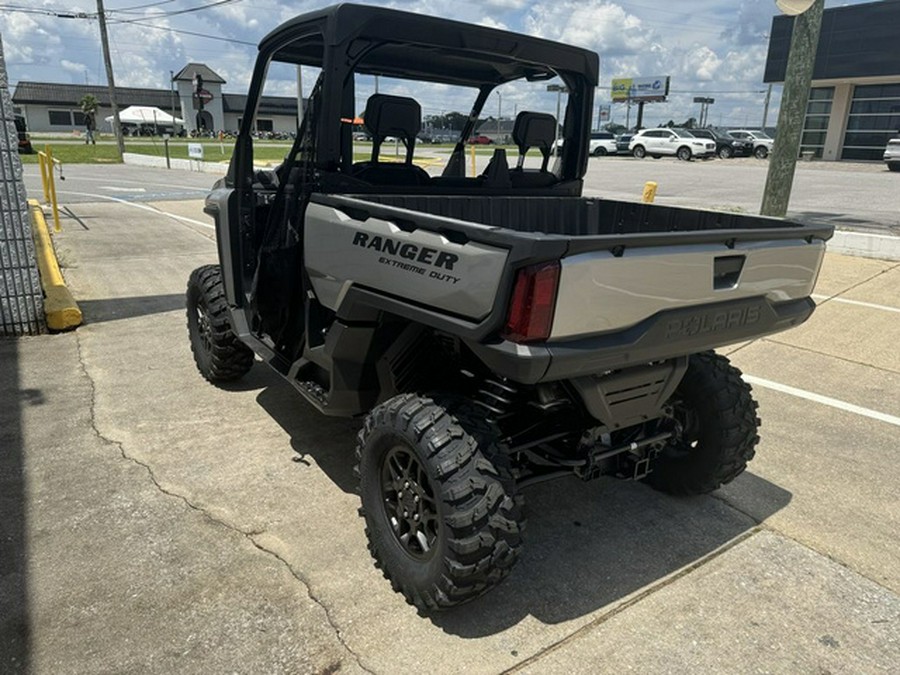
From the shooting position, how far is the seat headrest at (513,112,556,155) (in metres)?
4.08

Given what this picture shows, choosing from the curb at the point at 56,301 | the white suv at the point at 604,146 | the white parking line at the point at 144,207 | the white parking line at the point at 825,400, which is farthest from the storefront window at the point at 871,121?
the curb at the point at 56,301

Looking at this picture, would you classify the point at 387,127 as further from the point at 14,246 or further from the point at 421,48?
the point at 14,246

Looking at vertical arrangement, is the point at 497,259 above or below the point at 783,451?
above

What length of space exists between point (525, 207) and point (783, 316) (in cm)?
150

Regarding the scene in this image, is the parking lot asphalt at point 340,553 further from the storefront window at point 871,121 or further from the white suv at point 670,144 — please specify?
the storefront window at point 871,121

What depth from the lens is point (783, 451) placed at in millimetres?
4199

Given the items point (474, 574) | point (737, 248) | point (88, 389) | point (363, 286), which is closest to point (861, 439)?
point (737, 248)

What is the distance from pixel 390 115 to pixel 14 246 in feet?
13.2

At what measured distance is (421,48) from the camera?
354 centimetres

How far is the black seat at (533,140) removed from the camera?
4.08 meters

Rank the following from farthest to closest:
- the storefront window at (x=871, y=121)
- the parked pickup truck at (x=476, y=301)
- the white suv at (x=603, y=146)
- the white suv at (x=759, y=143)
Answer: the white suv at (x=603, y=146) < the white suv at (x=759, y=143) < the storefront window at (x=871, y=121) < the parked pickup truck at (x=476, y=301)

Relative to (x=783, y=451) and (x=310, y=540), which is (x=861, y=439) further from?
(x=310, y=540)

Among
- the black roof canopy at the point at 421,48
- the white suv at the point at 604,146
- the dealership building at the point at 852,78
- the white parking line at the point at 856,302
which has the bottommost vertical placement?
the white parking line at the point at 856,302

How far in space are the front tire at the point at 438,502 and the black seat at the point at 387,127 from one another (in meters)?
1.43
